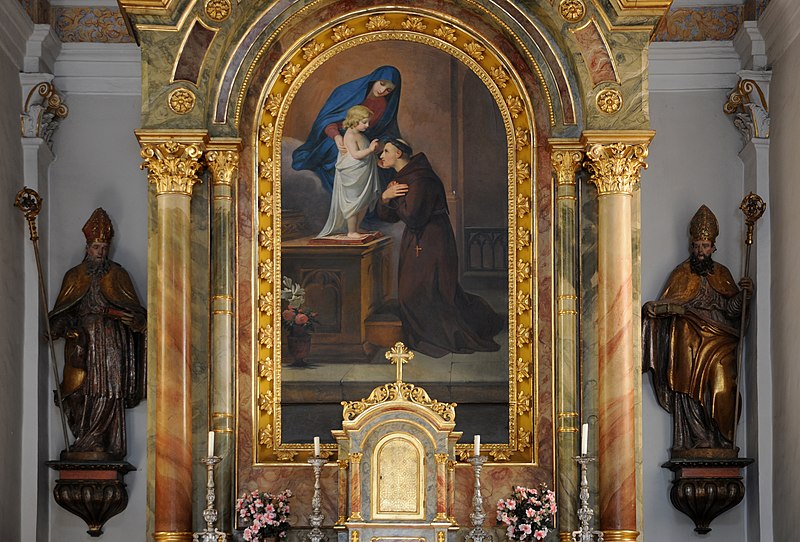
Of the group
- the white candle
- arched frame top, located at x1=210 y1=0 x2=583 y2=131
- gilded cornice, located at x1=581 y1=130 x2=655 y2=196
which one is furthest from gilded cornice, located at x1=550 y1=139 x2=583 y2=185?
the white candle

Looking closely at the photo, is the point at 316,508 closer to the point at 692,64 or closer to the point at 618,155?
the point at 618,155

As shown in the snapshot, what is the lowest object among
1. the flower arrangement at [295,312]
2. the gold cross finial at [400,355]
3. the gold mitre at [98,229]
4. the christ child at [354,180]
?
the gold cross finial at [400,355]

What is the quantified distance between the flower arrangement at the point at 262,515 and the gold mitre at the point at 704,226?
410cm

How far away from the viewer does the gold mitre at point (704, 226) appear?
12898 millimetres

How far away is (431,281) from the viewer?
12.6 meters

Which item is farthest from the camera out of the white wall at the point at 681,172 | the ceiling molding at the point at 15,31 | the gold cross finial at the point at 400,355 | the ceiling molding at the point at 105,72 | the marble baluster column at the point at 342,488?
the ceiling molding at the point at 105,72

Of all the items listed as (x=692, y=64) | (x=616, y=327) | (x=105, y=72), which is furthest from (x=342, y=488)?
(x=692, y=64)

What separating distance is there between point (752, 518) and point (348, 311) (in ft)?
12.3

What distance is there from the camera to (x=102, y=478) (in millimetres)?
12500

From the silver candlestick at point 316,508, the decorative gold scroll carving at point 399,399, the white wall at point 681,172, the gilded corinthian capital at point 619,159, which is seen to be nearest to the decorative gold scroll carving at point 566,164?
the gilded corinthian capital at point 619,159

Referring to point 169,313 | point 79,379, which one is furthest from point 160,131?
point 79,379

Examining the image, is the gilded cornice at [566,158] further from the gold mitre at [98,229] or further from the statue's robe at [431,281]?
the gold mitre at [98,229]

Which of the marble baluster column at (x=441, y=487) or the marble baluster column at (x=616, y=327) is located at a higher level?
the marble baluster column at (x=616, y=327)

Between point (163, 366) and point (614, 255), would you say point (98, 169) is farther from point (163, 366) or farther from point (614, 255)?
point (614, 255)
